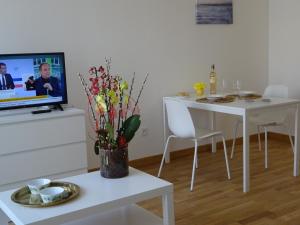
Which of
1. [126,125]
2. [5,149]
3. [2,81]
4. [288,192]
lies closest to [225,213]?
[288,192]

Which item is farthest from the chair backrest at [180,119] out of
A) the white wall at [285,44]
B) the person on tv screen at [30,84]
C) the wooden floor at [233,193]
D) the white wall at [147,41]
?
the white wall at [285,44]

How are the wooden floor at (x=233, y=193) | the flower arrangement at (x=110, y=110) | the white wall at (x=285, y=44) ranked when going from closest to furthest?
1. the flower arrangement at (x=110, y=110)
2. the wooden floor at (x=233, y=193)
3. the white wall at (x=285, y=44)

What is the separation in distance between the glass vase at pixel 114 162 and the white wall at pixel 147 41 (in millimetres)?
1747

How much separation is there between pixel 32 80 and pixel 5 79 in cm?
23

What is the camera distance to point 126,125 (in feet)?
7.98

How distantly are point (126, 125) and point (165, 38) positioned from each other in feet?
7.57

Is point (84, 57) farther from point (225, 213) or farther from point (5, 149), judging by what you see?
point (225, 213)

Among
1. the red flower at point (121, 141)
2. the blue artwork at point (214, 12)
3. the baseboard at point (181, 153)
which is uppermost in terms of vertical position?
the blue artwork at point (214, 12)

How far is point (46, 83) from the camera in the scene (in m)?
3.59

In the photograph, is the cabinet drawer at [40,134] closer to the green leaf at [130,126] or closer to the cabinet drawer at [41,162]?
the cabinet drawer at [41,162]

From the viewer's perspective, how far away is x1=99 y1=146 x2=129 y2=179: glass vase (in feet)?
7.72

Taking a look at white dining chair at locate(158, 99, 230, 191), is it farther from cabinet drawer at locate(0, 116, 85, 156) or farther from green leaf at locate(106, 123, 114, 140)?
green leaf at locate(106, 123, 114, 140)

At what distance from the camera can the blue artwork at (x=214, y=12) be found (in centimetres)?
475

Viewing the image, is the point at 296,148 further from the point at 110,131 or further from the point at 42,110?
the point at 42,110
